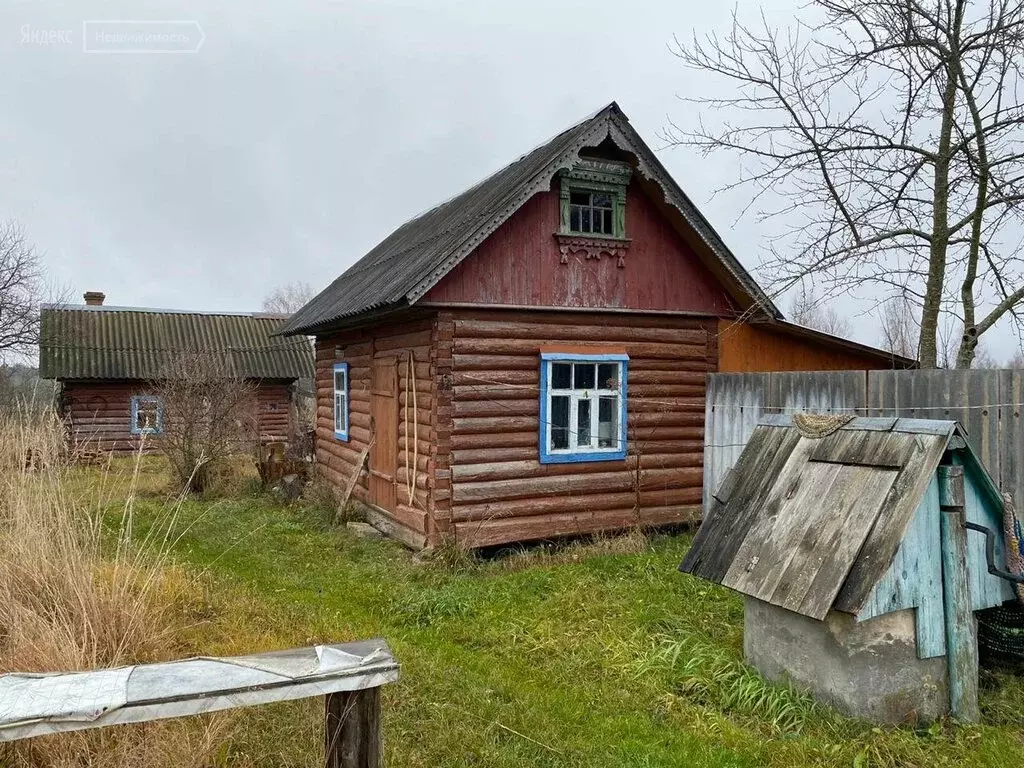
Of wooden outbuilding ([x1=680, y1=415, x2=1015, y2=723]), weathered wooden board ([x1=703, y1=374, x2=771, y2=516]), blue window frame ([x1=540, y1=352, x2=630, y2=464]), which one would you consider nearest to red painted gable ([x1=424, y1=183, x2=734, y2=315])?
blue window frame ([x1=540, y1=352, x2=630, y2=464])

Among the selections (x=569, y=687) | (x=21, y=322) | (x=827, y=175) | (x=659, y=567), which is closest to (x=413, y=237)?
(x=827, y=175)

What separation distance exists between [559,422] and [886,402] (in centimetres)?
424

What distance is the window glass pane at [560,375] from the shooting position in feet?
32.5

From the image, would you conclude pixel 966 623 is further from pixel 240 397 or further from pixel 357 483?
pixel 240 397

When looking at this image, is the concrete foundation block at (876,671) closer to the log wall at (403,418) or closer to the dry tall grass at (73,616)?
the dry tall grass at (73,616)

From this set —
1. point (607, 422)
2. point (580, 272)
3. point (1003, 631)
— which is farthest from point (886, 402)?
point (580, 272)

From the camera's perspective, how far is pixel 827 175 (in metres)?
10.4

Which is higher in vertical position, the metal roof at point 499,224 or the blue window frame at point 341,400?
the metal roof at point 499,224

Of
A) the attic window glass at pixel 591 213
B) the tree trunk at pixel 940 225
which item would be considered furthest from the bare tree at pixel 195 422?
the tree trunk at pixel 940 225

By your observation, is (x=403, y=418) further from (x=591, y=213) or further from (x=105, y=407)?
(x=105, y=407)

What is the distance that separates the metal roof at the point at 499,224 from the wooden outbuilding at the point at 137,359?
10.5 meters

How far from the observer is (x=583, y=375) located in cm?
1015

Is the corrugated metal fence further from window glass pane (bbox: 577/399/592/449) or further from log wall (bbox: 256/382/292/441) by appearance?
log wall (bbox: 256/382/292/441)

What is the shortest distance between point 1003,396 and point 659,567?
12.7 feet
